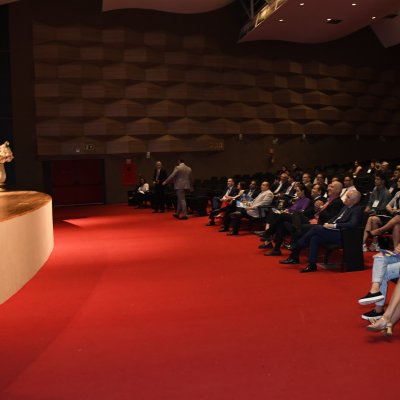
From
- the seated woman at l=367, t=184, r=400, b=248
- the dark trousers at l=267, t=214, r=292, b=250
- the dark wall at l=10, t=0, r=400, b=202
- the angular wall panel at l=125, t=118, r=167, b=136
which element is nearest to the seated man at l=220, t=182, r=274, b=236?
the dark trousers at l=267, t=214, r=292, b=250

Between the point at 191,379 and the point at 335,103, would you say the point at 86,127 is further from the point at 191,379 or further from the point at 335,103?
the point at 191,379

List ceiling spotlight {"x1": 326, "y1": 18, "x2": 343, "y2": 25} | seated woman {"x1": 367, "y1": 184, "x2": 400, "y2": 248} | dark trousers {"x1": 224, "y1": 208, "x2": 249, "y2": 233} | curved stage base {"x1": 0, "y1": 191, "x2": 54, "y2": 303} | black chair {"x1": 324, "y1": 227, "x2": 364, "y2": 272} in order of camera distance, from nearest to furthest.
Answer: curved stage base {"x1": 0, "y1": 191, "x2": 54, "y2": 303} → black chair {"x1": 324, "y1": 227, "x2": 364, "y2": 272} → seated woman {"x1": 367, "y1": 184, "x2": 400, "y2": 248} → dark trousers {"x1": 224, "y1": 208, "x2": 249, "y2": 233} → ceiling spotlight {"x1": 326, "y1": 18, "x2": 343, "y2": 25}

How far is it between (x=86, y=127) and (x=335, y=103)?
30.2ft

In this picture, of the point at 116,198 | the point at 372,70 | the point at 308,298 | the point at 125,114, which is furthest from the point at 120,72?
the point at 308,298

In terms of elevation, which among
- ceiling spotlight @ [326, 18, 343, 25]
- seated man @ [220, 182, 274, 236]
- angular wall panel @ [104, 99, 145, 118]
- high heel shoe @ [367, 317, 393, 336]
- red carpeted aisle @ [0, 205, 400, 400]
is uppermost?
ceiling spotlight @ [326, 18, 343, 25]

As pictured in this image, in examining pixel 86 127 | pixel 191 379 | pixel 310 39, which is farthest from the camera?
pixel 310 39

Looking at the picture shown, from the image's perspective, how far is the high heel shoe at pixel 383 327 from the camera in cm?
385

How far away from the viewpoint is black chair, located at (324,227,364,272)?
607 centimetres

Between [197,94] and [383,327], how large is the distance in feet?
48.2

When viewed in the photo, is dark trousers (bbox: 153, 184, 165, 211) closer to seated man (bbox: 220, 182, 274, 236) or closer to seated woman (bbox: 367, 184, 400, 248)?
seated man (bbox: 220, 182, 274, 236)

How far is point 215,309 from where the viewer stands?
4844 millimetres

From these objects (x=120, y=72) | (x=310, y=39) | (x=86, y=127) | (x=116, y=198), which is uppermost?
(x=310, y=39)

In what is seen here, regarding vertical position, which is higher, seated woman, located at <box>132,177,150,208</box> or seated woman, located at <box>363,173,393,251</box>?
seated woman, located at <box>363,173,393,251</box>

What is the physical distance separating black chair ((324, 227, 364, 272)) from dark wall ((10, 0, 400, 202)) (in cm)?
1180
